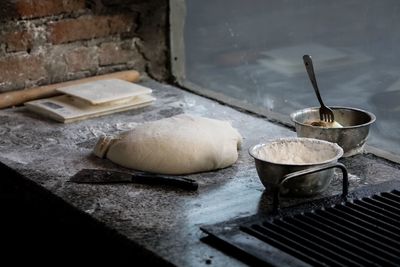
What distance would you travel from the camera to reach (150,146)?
2.00m

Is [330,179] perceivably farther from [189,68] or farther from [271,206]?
[189,68]

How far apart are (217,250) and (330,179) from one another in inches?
15.1

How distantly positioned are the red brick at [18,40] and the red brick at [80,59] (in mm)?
149

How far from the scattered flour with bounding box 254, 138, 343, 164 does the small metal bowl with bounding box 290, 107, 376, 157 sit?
0.09m

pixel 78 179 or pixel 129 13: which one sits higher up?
pixel 129 13

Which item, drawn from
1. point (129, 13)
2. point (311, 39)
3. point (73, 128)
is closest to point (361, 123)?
point (311, 39)

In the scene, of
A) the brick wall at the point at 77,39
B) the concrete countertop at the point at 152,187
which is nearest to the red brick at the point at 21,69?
Answer: the brick wall at the point at 77,39

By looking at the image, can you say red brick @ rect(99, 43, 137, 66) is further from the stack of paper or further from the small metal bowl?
the small metal bowl

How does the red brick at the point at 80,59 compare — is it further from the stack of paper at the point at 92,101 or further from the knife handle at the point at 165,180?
the knife handle at the point at 165,180

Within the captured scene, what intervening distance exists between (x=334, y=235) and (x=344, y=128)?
17.2 inches

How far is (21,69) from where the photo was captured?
102 inches

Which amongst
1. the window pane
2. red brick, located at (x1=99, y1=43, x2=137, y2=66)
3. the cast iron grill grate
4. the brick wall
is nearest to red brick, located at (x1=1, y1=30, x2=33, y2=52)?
the brick wall

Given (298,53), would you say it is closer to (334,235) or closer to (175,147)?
(175,147)

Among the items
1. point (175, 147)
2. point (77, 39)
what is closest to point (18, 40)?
point (77, 39)
